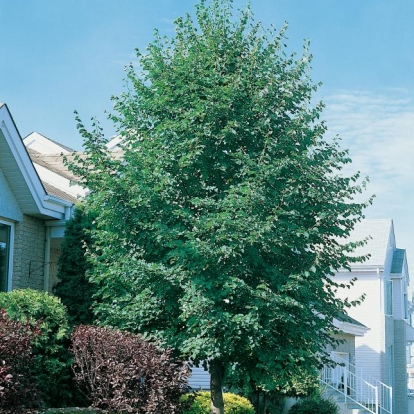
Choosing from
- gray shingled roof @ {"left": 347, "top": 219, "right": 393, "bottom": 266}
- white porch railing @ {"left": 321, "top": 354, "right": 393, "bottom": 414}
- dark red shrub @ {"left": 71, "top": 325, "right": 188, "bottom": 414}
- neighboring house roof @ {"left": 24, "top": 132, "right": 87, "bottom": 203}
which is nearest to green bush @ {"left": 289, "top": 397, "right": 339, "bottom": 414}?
white porch railing @ {"left": 321, "top": 354, "right": 393, "bottom": 414}

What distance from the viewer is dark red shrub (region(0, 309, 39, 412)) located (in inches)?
316

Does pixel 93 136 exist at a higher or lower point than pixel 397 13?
lower

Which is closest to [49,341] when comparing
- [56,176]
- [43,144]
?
[56,176]

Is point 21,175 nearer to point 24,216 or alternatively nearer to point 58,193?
point 24,216

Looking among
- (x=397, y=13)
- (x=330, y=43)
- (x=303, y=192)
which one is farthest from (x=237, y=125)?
(x=397, y=13)

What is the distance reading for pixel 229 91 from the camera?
12.5 metres

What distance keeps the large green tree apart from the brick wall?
110 inches

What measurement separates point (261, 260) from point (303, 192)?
4.68 ft

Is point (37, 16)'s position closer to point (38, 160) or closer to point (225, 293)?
point (38, 160)

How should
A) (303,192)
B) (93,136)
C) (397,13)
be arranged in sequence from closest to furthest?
(303,192)
(93,136)
(397,13)

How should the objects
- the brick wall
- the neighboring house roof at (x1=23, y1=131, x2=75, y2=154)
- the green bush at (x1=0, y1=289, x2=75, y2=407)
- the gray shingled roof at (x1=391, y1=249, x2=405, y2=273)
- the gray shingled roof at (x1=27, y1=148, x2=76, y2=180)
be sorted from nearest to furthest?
the green bush at (x1=0, y1=289, x2=75, y2=407)
the brick wall
the gray shingled roof at (x1=27, y1=148, x2=76, y2=180)
the neighboring house roof at (x1=23, y1=131, x2=75, y2=154)
the gray shingled roof at (x1=391, y1=249, x2=405, y2=273)

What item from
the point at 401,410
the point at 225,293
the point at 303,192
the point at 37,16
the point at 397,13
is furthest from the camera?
the point at 401,410

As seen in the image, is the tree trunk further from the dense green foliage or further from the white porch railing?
the white porch railing

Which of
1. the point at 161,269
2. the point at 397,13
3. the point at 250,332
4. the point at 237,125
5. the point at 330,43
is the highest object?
the point at 397,13
